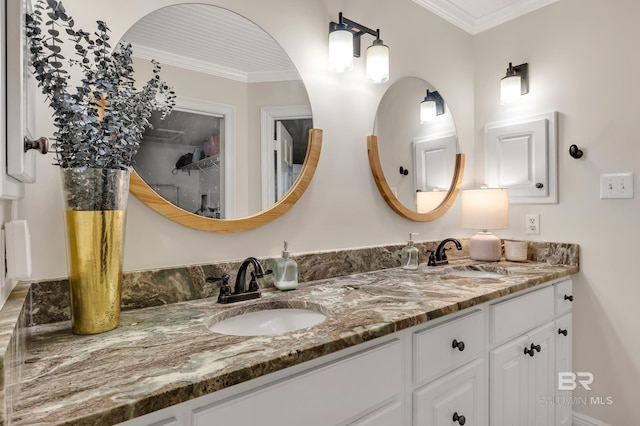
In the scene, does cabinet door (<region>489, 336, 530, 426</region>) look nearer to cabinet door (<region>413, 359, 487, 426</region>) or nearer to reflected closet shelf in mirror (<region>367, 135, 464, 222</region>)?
cabinet door (<region>413, 359, 487, 426</region>)

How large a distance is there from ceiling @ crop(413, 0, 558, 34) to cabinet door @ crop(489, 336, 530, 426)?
1797 millimetres

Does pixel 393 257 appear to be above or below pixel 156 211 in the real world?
below

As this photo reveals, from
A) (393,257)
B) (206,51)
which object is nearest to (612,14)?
(393,257)

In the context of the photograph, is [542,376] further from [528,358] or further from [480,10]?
[480,10]

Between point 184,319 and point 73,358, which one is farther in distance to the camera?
point 184,319

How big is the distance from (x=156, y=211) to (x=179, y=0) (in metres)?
0.72

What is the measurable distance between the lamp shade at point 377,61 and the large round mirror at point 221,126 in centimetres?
37

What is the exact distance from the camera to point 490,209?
200cm

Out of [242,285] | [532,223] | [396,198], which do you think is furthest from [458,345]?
[532,223]

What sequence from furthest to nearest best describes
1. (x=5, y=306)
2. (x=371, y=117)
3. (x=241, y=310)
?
(x=371, y=117)
(x=241, y=310)
(x=5, y=306)

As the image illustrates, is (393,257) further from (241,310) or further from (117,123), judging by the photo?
(117,123)

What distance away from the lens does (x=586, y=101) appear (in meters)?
1.85

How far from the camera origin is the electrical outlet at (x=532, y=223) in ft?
6.74

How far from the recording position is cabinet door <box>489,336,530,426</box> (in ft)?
4.49
